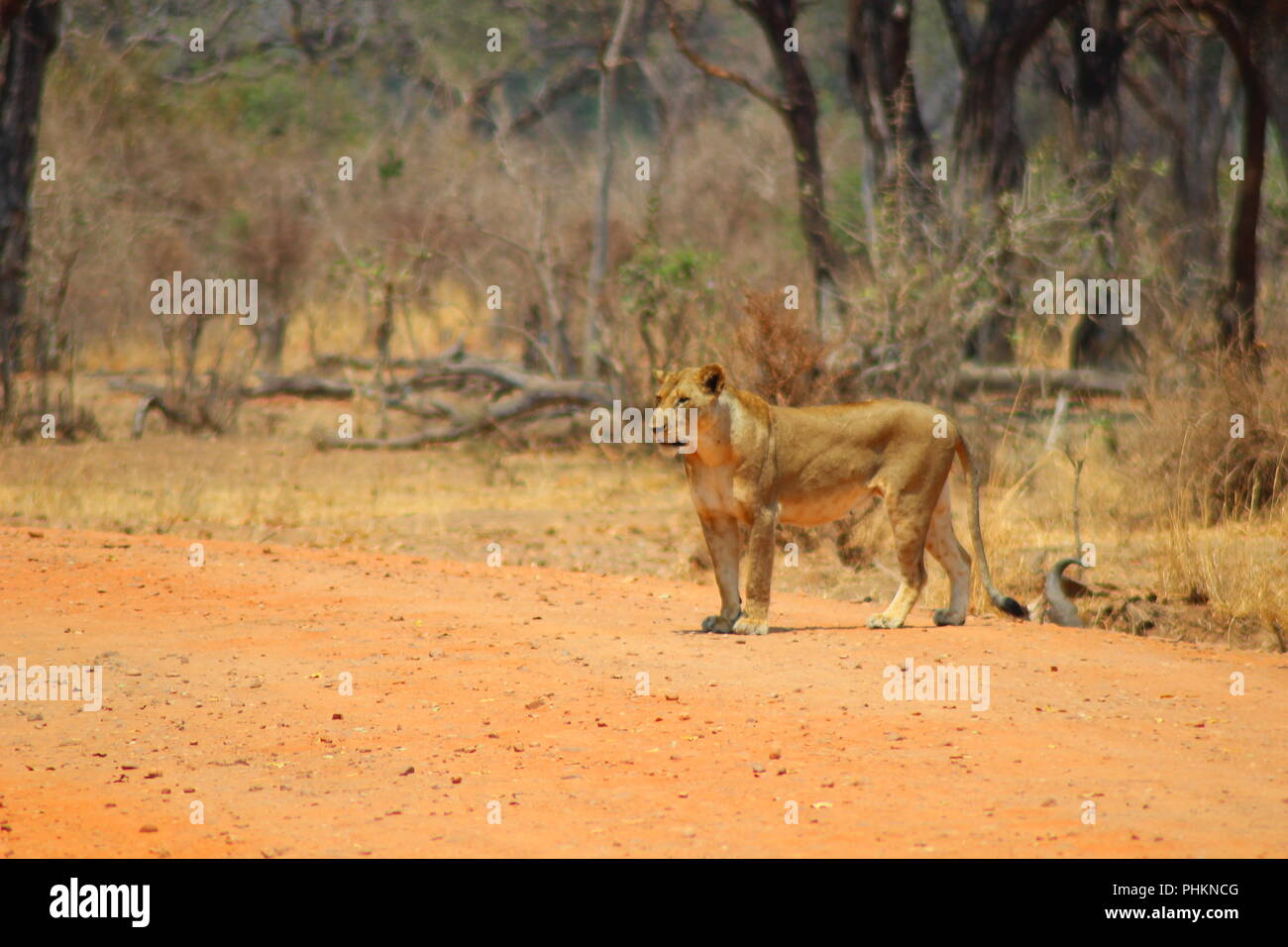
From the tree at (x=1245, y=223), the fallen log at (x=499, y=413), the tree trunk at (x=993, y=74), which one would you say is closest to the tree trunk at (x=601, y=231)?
the fallen log at (x=499, y=413)

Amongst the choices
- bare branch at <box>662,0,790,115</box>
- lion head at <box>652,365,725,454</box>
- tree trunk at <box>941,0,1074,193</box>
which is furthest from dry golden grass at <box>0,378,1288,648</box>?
tree trunk at <box>941,0,1074,193</box>

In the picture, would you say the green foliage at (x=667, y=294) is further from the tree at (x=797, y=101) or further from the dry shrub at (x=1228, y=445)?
the dry shrub at (x=1228, y=445)

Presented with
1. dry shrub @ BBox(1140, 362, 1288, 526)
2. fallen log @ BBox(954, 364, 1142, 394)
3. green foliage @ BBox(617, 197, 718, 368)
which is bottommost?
dry shrub @ BBox(1140, 362, 1288, 526)

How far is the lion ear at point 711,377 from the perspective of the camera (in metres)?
8.48

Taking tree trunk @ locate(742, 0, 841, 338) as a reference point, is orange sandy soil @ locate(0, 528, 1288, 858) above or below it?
below

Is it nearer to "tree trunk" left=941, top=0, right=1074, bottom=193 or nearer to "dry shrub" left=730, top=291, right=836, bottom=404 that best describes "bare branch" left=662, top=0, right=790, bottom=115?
"tree trunk" left=941, top=0, right=1074, bottom=193

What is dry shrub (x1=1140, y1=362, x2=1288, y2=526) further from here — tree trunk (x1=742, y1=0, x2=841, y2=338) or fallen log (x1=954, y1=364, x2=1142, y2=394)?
tree trunk (x1=742, y1=0, x2=841, y2=338)

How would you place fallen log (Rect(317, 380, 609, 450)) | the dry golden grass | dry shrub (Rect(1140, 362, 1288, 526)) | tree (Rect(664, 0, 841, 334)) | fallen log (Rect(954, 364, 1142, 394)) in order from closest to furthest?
the dry golden grass, dry shrub (Rect(1140, 362, 1288, 526)), fallen log (Rect(317, 380, 609, 450)), fallen log (Rect(954, 364, 1142, 394)), tree (Rect(664, 0, 841, 334))

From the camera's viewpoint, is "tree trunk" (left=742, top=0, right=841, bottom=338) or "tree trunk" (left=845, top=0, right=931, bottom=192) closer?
"tree trunk" (left=845, top=0, right=931, bottom=192)

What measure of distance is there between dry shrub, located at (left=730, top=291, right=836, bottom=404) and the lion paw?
4201mm

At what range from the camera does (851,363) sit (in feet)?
46.7

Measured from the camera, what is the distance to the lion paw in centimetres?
888

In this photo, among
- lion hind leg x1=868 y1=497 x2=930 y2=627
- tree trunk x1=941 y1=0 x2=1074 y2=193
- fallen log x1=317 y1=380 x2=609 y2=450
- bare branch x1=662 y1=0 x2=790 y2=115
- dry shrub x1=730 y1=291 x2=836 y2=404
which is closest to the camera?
lion hind leg x1=868 y1=497 x2=930 y2=627

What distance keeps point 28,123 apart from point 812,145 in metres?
9.17
